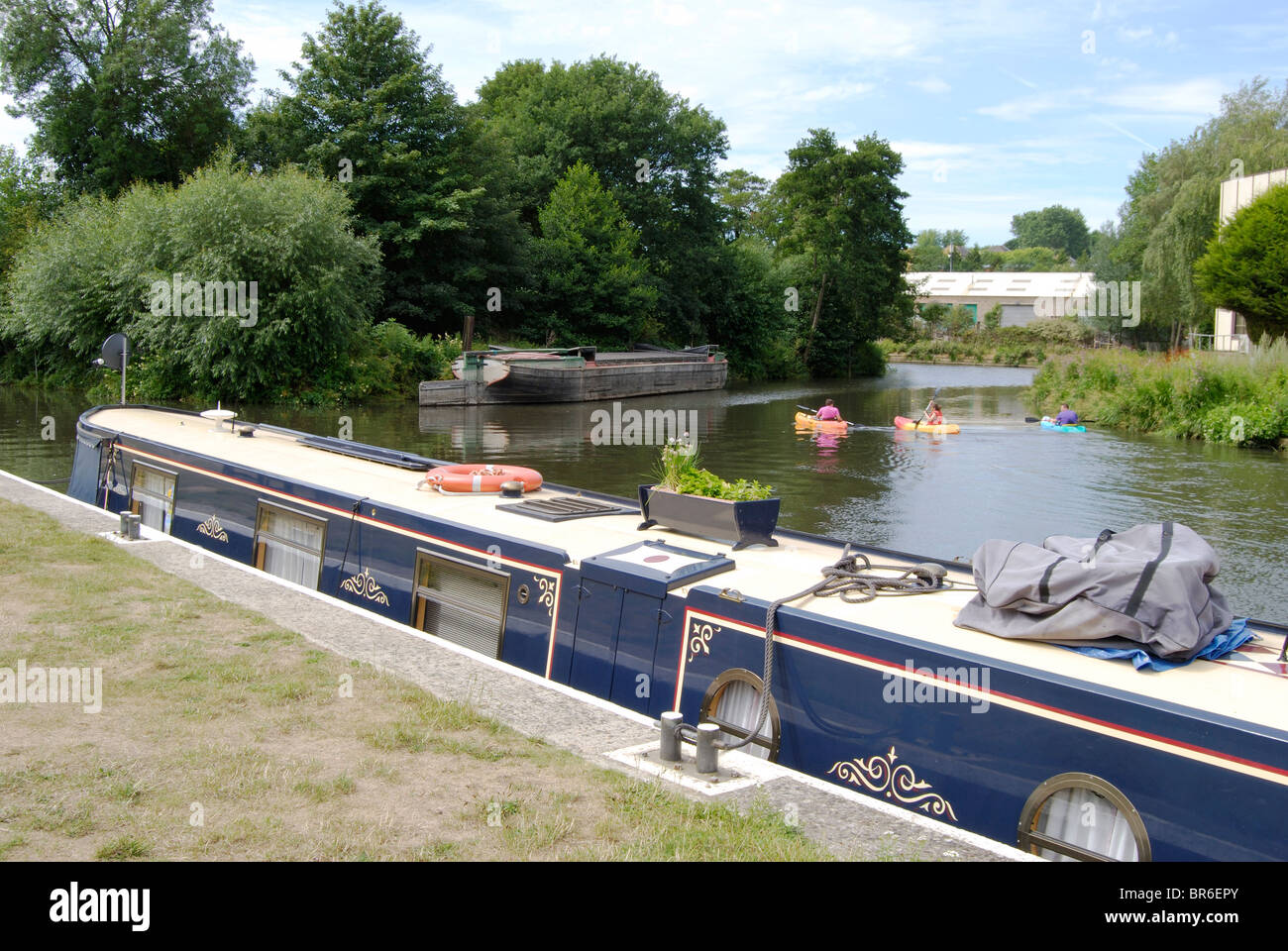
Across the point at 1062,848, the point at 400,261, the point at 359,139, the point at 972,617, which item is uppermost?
the point at 359,139

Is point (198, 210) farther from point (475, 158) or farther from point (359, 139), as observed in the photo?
point (475, 158)

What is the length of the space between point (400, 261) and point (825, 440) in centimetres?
2298

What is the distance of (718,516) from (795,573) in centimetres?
99

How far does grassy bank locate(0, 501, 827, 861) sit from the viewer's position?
12.9ft

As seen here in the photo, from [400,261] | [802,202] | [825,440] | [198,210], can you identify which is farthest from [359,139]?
[802,202]

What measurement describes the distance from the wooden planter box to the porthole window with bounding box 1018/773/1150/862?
3.18 metres

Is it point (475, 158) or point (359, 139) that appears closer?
point (359, 139)

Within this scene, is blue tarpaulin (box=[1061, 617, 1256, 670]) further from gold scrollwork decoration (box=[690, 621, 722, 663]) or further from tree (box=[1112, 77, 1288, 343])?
tree (box=[1112, 77, 1288, 343])

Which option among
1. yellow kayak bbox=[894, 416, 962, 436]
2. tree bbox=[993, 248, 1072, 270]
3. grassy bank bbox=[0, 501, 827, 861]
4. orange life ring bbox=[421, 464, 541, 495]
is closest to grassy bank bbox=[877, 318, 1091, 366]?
A: yellow kayak bbox=[894, 416, 962, 436]

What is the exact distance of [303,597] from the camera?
26.2 ft

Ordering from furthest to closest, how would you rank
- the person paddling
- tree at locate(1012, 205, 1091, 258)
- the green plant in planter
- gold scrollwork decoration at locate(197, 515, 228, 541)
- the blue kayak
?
tree at locate(1012, 205, 1091, 258) → the person paddling → the blue kayak → gold scrollwork decoration at locate(197, 515, 228, 541) → the green plant in planter

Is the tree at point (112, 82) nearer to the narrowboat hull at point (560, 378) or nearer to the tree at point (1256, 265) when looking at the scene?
the narrowboat hull at point (560, 378)

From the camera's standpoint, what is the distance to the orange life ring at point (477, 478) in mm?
9711

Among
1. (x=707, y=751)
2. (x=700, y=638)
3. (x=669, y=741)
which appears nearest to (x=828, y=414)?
(x=700, y=638)
